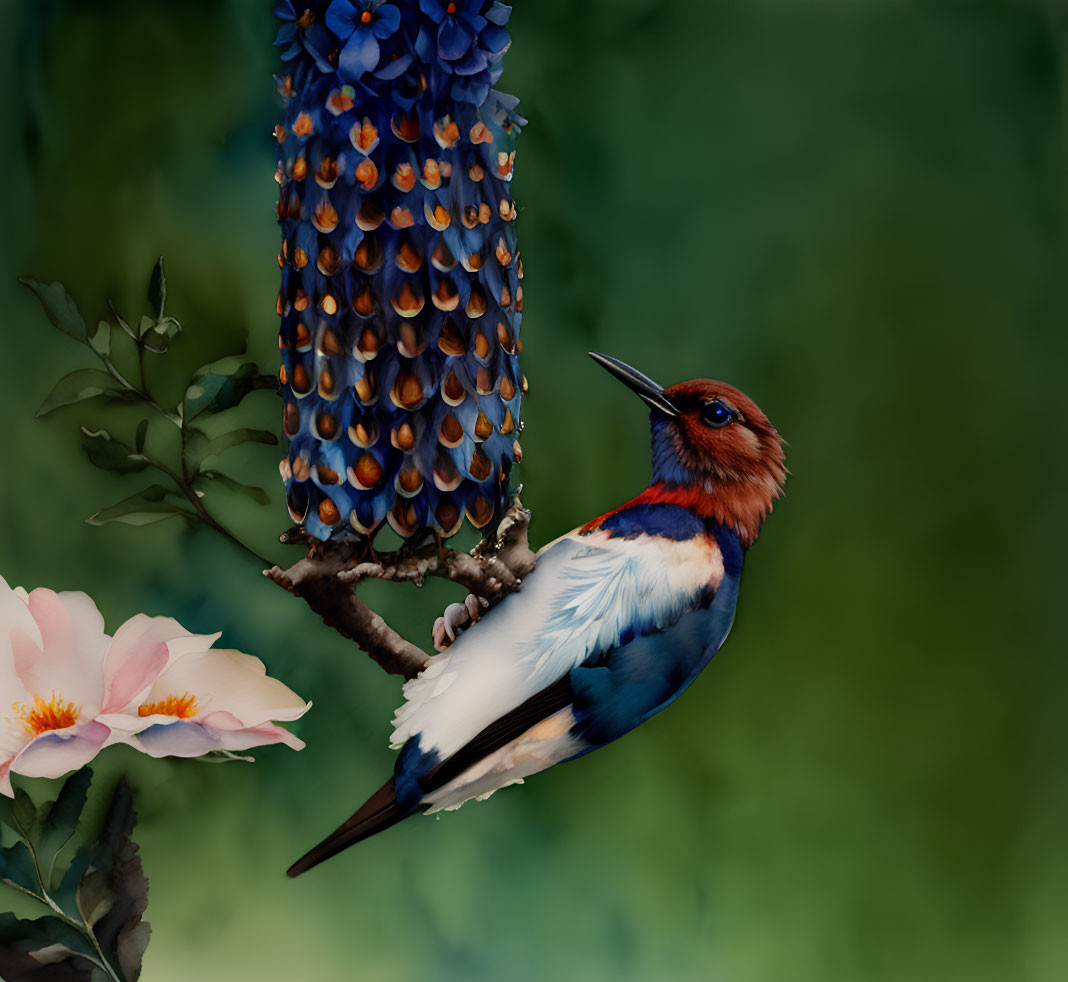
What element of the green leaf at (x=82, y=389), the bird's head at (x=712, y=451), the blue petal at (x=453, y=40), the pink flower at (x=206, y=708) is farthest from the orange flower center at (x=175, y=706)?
the blue petal at (x=453, y=40)

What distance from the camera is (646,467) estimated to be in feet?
2.72

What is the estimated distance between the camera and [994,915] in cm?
91

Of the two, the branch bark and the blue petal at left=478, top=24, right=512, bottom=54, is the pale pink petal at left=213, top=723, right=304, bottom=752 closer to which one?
the branch bark

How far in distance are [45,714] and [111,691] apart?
44 mm

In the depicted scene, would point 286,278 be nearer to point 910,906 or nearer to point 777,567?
point 777,567

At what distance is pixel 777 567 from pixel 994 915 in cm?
36

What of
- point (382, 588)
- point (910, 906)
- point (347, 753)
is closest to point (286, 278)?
point (382, 588)

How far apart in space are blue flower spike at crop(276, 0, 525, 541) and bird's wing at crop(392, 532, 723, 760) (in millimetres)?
85

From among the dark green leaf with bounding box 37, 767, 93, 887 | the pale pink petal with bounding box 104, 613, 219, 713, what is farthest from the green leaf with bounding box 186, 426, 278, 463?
the dark green leaf with bounding box 37, 767, 93, 887

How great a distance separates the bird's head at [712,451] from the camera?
29.0 inches

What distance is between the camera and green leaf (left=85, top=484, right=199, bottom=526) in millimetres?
730

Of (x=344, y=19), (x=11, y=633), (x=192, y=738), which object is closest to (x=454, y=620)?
(x=192, y=738)

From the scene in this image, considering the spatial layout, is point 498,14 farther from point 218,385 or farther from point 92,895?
point 92,895

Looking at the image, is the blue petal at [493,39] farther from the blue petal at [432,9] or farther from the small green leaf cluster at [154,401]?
the small green leaf cluster at [154,401]
